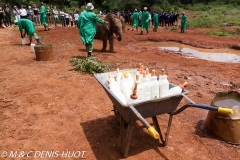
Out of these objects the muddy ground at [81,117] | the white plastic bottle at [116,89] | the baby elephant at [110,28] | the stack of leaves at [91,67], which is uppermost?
the baby elephant at [110,28]

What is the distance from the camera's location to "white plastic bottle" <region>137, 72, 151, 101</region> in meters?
2.86

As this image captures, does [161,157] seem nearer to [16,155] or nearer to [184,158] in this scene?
[184,158]

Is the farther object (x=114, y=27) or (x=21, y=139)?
(x=114, y=27)

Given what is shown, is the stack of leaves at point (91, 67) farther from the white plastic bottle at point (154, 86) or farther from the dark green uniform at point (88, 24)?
the white plastic bottle at point (154, 86)

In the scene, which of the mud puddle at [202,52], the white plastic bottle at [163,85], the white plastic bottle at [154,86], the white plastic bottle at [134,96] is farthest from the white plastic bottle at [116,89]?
the mud puddle at [202,52]

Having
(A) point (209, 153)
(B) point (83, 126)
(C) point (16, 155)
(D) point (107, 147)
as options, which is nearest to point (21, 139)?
(C) point (16, 155)

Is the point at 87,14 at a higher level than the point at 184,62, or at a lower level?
higher

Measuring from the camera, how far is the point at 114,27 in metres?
9.23

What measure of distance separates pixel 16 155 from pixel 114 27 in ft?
23.1

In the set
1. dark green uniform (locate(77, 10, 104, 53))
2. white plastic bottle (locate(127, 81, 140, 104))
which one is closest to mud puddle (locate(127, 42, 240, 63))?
dark green uniform (locate(77, 10, 104, 53))

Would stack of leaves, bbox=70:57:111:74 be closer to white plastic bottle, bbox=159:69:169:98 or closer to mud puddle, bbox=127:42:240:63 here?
white plastic bottle, bbox=159:69:169:98

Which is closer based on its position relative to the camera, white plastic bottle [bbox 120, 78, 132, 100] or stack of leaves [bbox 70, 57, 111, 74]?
white plastic bottle [bbox 120, 78, 132, 100]

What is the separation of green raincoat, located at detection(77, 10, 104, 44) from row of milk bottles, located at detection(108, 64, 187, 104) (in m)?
4.70

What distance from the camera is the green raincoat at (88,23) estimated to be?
737cm
